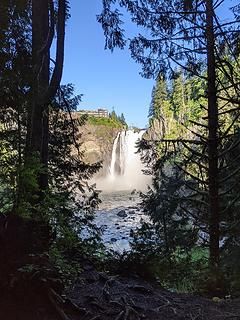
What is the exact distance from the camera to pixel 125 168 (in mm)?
40312

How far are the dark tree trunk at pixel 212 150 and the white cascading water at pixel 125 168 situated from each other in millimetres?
33080

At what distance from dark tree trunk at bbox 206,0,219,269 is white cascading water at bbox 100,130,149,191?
109ft

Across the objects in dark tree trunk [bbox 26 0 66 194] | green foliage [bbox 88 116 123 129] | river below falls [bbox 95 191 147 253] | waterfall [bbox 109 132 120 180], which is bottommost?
river below falls [bbox 95 191 147 253]

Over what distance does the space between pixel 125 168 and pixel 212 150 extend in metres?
35.0

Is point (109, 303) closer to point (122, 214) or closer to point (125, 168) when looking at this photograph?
point (122, 214)

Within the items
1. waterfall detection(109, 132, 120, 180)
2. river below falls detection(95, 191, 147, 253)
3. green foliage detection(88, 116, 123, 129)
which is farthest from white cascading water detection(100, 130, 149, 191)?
river below falls detection(95, 191, 147, 253)

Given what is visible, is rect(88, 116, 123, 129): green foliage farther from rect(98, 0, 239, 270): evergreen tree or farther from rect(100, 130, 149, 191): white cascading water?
rect(98, 0, 239, 270): evergreen tree

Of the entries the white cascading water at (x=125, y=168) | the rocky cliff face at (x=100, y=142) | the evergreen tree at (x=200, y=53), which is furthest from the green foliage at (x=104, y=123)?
the evergreen tree at (x=200, y=53)

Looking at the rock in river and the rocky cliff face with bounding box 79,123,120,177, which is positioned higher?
the rocky cliff face with bounding box 79,123,120,177

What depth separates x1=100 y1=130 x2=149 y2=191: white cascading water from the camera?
130 feet

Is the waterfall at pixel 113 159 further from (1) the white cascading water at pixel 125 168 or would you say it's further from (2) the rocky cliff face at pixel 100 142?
(2) the rocky cliff face at pixel 100 142

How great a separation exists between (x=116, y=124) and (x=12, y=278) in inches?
1830

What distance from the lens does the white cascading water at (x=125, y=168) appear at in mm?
39594

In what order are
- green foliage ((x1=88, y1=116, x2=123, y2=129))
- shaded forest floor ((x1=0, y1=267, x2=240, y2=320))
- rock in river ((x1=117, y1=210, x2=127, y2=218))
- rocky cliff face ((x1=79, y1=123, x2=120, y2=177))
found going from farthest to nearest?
1. green foliage ((x1=88, y1=116, x2=123, y2=129))
2. rocky cliff face ((x1=79, y1=123, x2=120, y2=177))
3. rock in river ((x1=117, y1=210, x2=127, y2=218))
4. shaded forest floor ((x1=0, y1=267, x2=240, y2=320))
